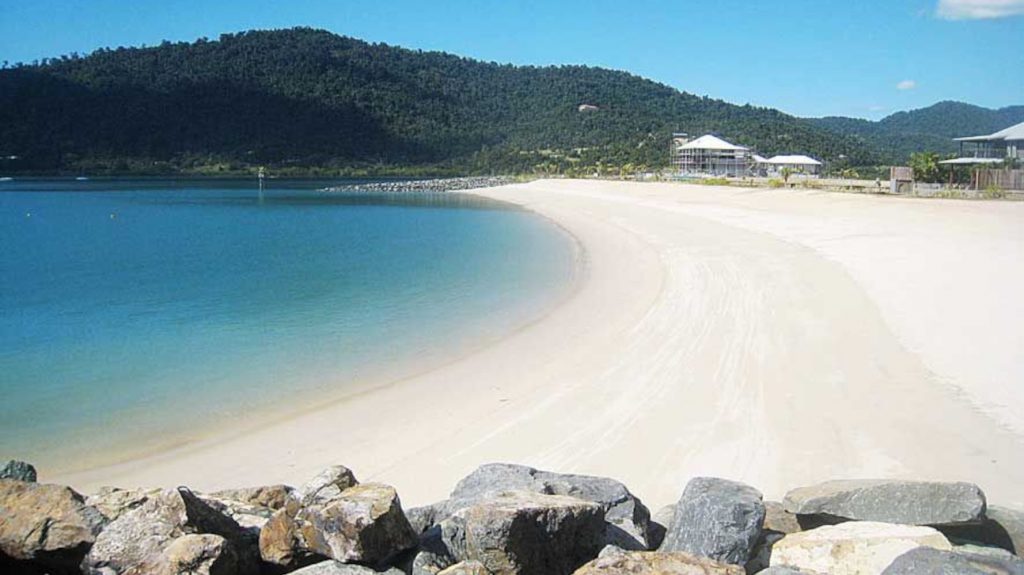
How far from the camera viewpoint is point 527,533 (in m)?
3.76

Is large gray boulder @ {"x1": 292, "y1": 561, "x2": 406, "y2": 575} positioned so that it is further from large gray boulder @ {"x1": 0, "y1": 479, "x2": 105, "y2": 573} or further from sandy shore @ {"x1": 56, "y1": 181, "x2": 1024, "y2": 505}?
sandy shore @ {"x1": 56, "y1": 181, "x2": 1024, "y2": 505}

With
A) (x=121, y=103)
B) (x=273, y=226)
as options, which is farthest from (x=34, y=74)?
(x=273, y=226)

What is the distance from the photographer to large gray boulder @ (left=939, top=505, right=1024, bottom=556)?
14.7ft

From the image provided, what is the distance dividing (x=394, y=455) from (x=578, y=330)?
6.56m

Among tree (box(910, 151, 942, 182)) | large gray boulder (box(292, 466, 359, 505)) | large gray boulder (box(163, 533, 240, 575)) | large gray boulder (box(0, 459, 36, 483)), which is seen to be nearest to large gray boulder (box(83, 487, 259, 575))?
large gray boulder (box(163, 533, 240, 575))

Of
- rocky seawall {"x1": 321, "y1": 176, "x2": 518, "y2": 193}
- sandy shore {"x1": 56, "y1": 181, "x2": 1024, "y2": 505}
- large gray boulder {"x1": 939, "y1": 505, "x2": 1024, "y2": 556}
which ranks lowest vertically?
sandy shore {"x1": 56, "y1": 181, "x2": 1024, "y2": 505}

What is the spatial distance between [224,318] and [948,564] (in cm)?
1629

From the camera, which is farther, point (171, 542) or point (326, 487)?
point (326, 487)

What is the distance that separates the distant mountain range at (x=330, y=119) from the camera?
130 metres

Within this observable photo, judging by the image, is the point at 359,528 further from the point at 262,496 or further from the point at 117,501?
the point at 117,501

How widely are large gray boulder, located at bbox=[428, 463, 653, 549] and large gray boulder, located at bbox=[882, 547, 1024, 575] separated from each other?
1349 mm

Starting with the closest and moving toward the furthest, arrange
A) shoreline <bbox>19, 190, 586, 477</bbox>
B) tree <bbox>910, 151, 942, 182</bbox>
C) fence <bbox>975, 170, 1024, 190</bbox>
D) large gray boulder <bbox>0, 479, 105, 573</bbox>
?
large gray boulder <bbox>0, 479, 105, 573</bbox>, shoreline <bbox>19, 190, 586, 477</bbox>, fence <bbox>975, 170, 1024, 190</bbox>, tree <bbox>910, 151, 942, 182</bbox>

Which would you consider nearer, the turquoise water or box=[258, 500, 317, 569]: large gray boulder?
box=[258, 500, 317, 569]: large gray boulder

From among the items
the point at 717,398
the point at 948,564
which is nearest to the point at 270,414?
the point at 717,398
